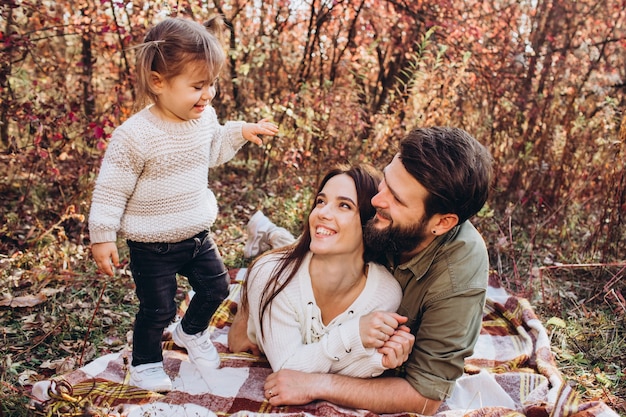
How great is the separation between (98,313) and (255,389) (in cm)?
121

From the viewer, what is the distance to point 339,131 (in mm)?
5047

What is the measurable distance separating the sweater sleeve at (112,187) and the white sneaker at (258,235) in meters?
1.72

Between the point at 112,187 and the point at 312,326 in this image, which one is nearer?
the point at 112,187

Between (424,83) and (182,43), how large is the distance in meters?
2.83

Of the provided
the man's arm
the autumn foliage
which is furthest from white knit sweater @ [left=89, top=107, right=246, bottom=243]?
the autumn foliage

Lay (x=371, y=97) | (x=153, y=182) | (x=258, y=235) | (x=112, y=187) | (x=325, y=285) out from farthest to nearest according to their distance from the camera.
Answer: (x=371, y=97) → (x=258, y=235) → (x=325, y=285) → (x=153, y=182) → (x=112, y=187)

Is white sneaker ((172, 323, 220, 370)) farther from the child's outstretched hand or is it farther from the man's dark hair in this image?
the man's dark hair

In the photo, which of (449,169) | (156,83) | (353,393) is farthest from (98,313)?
(449,169)

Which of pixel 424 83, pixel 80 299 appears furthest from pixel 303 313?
pixel 424 83

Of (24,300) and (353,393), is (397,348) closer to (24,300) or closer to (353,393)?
(353,393)

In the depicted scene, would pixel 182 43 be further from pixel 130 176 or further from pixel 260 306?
pixel 260 306

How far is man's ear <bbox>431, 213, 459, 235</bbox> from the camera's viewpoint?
2350 mm

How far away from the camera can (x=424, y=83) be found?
14.9 feet

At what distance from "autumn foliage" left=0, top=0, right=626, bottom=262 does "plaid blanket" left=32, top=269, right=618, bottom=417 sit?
4.07 ft
